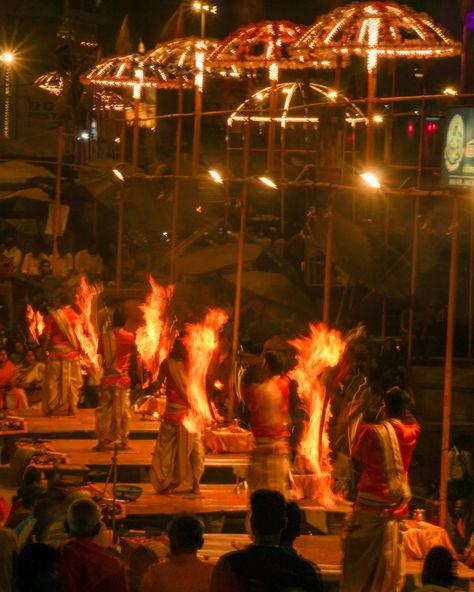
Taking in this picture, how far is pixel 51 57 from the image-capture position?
35688 millimetres

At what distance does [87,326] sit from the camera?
1878cm

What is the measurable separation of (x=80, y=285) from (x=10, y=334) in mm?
2155

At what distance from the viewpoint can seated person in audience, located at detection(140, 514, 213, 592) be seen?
658 cm

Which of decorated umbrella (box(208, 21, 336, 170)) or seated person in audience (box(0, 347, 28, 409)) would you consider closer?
seated person in audience (box(0, 347, 28, 409))

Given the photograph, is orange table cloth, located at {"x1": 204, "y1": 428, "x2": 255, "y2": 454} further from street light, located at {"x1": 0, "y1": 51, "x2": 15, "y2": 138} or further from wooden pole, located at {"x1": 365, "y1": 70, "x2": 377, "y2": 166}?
street light, located at {"x1": 0, "y1": 51, "x2": 15, "y2": 138}

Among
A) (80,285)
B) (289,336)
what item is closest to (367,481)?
(289,336)

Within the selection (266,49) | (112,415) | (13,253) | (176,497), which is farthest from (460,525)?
(13,253)

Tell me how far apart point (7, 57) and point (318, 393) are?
849 inches

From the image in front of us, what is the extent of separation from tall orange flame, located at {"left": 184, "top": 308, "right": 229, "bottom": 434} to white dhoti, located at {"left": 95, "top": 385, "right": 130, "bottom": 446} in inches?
37.9

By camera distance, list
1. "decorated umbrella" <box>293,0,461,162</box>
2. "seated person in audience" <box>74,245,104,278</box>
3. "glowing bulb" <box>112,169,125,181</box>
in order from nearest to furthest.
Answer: "decorated umbrella" <box>293,0,461,162</box>, "glowing bulb" <box>112,169,125,181</box>, "seated person in audience" <box>74,245,104,278</box>

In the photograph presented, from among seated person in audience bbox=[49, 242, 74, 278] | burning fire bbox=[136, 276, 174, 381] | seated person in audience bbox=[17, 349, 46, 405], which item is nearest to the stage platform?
seated person in audience bbox=[17, 349, 46, 405]

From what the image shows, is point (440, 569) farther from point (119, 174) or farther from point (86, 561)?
point (119, 174)

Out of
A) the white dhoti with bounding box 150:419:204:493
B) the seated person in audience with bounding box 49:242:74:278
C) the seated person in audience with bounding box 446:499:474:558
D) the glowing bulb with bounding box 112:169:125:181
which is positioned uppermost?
the glowing bulb with bounding box 112:169:125:181

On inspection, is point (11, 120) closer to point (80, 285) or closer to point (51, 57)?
point (51, 57)
